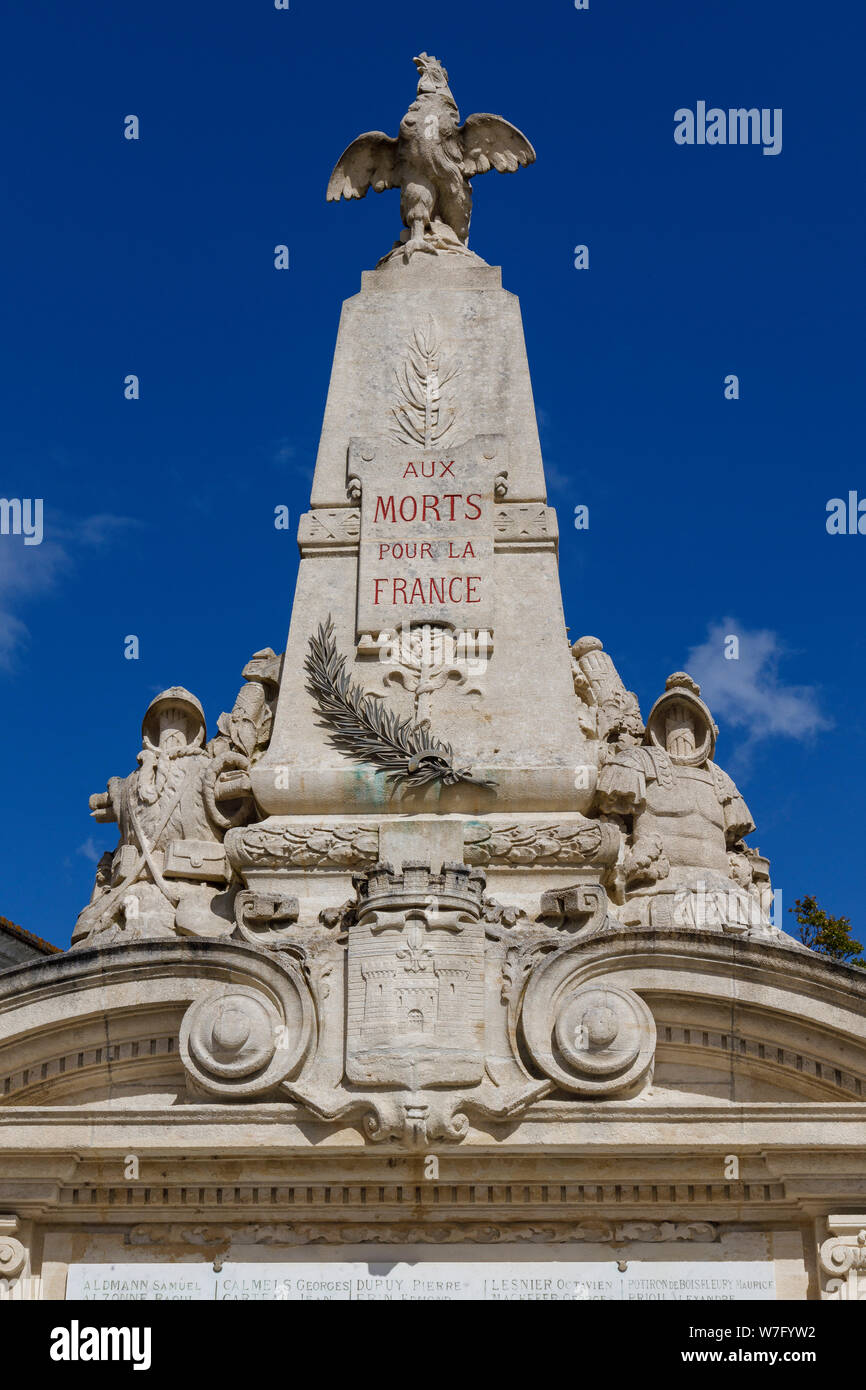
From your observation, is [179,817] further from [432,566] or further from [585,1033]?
[585,1033]

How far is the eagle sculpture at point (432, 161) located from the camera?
563 inches

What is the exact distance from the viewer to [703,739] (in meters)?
12.2

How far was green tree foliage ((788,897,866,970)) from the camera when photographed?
1914cm

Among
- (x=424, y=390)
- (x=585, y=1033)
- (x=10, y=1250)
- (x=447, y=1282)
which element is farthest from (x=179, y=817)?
(x=424, y=390)

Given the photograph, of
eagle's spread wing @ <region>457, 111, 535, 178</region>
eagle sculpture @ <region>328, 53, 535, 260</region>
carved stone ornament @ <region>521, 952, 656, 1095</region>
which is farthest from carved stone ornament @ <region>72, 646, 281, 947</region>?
eagle's spread wing @ <region>457, 111, 535, 178</region>

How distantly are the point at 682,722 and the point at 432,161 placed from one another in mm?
4984

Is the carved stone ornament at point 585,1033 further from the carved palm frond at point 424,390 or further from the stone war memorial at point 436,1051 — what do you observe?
the carved palm frond at point 424,390

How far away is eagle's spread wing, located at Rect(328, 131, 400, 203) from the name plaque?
27.3 feet

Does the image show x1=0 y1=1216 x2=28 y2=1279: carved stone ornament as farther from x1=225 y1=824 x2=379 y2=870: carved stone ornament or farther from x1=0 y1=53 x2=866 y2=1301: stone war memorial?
x1=225 y1=824 x2=379 y2=870: carved stone ornament

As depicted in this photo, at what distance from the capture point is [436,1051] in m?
10.1
